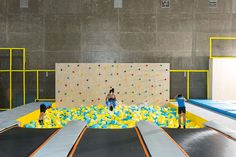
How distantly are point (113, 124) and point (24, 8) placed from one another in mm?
7442

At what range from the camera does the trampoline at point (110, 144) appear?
3537mm

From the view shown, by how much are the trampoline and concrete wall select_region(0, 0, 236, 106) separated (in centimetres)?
663

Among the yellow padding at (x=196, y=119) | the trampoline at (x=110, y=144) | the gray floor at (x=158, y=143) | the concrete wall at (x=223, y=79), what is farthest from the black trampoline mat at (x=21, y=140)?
the concrete wall at (x=223, y=79)

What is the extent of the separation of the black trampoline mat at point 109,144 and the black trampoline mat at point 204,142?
72cm

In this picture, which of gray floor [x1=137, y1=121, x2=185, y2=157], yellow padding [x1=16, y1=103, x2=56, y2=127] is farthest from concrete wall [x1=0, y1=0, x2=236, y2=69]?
gray floor [x1=137, y1=121, x2=185, y2=157]

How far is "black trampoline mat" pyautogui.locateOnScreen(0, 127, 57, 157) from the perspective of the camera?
3.57 m

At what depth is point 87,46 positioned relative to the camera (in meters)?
11.2

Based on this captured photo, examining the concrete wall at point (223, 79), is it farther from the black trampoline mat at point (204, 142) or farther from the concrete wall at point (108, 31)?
the black trampoline mat at point (204, 142)

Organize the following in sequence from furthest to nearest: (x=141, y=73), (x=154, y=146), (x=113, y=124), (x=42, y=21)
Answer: (x=42, y=21), (x=141, y=73), (x=113, y=124), (x=154, y=146)

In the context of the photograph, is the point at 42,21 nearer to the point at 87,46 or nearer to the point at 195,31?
the point at 87,46

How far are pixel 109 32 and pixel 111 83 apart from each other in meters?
2.41

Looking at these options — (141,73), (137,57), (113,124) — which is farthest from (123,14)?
(113,124)

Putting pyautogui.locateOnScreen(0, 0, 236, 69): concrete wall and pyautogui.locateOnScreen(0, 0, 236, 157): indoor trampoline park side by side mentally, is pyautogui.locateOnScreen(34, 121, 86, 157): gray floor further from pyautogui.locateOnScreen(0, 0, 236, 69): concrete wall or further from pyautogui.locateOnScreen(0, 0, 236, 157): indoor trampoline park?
pyautogui.locateOnScreen(0, 0, 236, 69): concrete wall

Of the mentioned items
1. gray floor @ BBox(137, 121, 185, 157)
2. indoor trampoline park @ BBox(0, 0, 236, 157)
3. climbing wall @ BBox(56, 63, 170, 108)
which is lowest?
gray floor @ BBox(137, 121, 185, 157)
